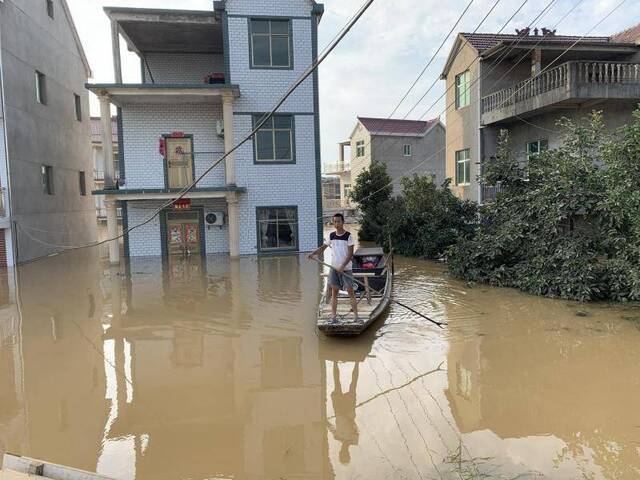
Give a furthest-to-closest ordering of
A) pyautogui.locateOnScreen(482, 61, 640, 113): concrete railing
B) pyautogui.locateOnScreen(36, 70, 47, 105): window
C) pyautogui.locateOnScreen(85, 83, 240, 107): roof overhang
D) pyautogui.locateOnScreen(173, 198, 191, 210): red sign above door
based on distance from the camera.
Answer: pyautogui.locateOnScreen(36, 70, 47, 105): window < pyautogui.locateOnScreen(173, 198, 191, 210): red sign above door < pyautogui.locateOnScreen(85, 83, 240, 107): roof overhang < pyautogui.locateOnScreen(482, 61, 640, 113): concrete railing

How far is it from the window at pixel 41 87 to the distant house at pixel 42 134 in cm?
4

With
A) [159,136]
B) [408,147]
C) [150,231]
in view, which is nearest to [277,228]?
[150,231]

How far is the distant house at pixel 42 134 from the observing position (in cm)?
1764

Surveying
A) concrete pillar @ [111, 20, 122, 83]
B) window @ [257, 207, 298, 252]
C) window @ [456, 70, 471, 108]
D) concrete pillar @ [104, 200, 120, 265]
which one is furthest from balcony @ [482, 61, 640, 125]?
concrete pillar @ [104, 200, 120, 265]

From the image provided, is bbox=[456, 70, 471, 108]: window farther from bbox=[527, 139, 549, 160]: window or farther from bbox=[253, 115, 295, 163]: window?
bbox=[253, 115, 295, 163]: window

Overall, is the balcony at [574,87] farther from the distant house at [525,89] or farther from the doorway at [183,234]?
the doorway at [183,234]

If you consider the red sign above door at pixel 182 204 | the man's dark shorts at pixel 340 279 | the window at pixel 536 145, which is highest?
the window at pixel 536 145

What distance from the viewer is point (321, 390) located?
6.21 m

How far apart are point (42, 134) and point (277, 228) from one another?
10302mm

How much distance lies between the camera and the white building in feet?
60.9

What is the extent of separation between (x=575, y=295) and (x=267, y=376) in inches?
274

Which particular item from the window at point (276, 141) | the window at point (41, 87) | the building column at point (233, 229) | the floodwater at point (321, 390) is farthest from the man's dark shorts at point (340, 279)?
the window at point (41, 87)

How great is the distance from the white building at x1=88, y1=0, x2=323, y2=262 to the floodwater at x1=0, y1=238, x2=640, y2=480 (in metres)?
8.47

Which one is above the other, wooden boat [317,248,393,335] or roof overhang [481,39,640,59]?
roof overhang [481,39,640,59]
